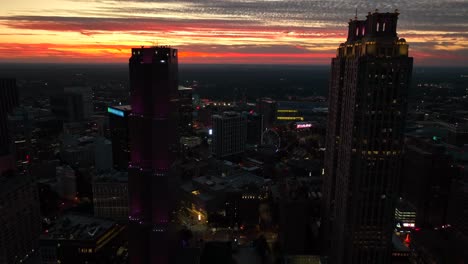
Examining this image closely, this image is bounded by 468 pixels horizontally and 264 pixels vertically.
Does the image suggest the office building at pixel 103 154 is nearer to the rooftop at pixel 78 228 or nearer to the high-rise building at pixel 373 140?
Answer: the rooftop at pixel 78 228

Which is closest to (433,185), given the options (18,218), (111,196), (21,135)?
(111,196)

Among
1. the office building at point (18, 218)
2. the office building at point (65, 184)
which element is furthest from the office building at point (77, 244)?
the office building at point (65, 184)

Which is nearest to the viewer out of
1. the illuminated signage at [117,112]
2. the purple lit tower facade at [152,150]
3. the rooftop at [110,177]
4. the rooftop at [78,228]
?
the purple lit tower facade at [152,150]

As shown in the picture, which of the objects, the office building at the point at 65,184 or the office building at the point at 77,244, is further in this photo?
the office building at the point at 65,184

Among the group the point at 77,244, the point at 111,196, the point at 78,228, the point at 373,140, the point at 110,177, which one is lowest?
the point at 77,244

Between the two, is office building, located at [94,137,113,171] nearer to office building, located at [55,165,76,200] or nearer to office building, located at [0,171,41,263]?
office building, located at [55,165,76,200]

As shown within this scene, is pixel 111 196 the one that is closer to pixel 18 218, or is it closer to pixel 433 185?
pixel 18 218
